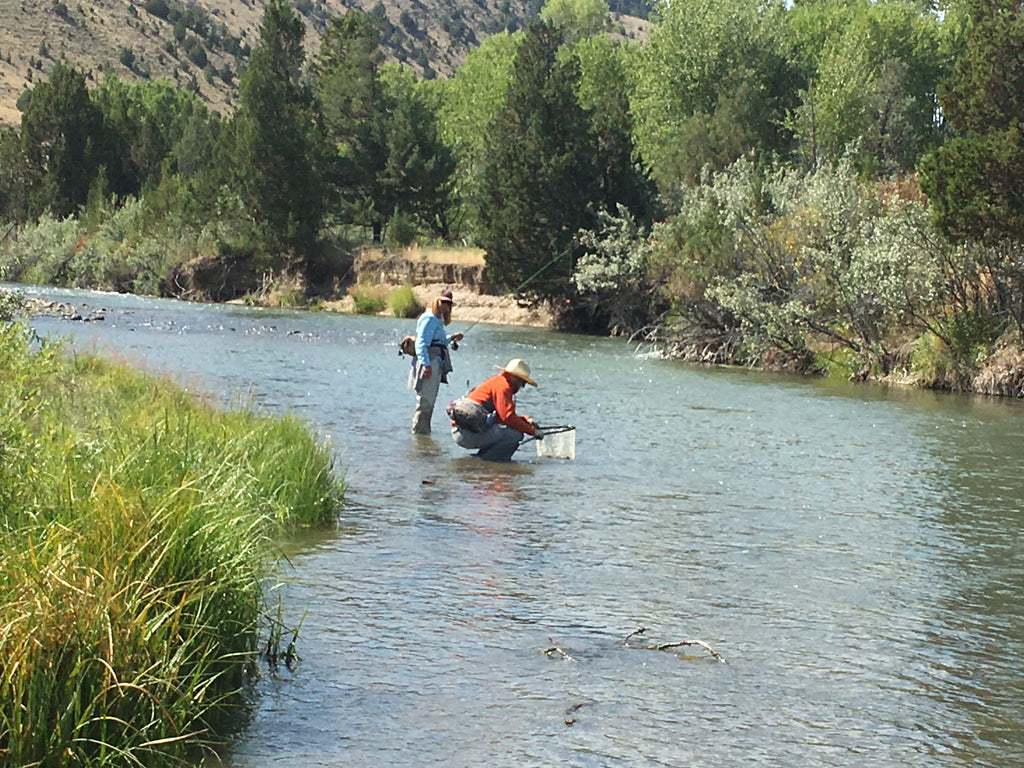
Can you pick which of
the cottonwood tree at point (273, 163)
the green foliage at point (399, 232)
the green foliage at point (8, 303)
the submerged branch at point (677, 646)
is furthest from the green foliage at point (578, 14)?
the submerged branch at point (677, 646)

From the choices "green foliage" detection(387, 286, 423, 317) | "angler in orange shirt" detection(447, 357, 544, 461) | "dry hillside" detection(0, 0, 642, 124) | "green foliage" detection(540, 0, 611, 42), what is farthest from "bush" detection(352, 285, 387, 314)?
"dry hillside" detection(0, 0, 642, 124)

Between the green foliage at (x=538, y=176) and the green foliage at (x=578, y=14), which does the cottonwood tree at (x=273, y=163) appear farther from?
the green foliage at (x=578, y=14)

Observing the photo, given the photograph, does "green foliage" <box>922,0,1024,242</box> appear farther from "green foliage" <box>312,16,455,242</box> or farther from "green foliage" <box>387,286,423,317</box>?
"green foliage" <box>312,16,455,242</box>

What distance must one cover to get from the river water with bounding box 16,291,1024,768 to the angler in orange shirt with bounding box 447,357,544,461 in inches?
12.7

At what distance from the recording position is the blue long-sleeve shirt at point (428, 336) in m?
18.7

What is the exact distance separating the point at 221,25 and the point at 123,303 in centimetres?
11855

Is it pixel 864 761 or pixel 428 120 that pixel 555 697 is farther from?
A: pixel 428 120

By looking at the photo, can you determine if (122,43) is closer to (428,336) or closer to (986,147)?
(986,147)

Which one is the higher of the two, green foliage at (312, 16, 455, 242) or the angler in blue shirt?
green foliage at (312, 16, 455, 242)

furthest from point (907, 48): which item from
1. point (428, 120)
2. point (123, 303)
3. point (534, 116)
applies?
point (123, 303)

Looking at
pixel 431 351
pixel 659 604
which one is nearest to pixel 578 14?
pixel 431 351

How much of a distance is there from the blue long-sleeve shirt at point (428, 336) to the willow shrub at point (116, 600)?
8.31 m

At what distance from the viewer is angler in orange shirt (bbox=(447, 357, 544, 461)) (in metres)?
17.2

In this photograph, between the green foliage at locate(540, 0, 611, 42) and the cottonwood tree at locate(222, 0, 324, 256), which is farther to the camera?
the green foliage at locate(540, 0, 611, 42)
